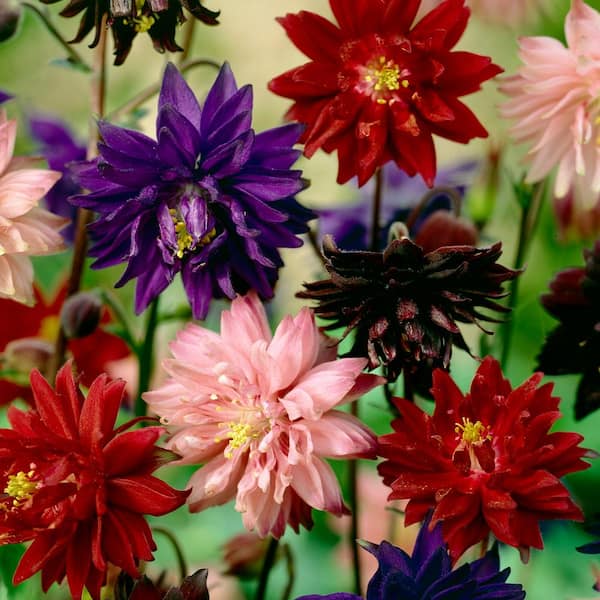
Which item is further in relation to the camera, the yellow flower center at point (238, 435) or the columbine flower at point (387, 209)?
the columbine flower at point (387, 209)

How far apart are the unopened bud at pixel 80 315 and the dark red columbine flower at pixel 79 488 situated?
71 millimetres

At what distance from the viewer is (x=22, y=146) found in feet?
1.98

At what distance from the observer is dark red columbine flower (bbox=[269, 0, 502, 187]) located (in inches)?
15.6

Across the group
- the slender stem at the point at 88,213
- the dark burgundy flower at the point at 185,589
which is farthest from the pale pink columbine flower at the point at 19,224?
the dark burgundy flower at the point at 185,589

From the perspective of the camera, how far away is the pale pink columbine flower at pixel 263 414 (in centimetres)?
37

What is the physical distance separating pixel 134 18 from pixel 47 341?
0.27 metres

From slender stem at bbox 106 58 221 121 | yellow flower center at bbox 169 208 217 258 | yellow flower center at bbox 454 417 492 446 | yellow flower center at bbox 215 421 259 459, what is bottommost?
yellow flower center at bbox 215 421 259 459

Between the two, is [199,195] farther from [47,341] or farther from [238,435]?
[47,341]

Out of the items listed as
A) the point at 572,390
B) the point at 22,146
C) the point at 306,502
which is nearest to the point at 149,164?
the point at 306,502

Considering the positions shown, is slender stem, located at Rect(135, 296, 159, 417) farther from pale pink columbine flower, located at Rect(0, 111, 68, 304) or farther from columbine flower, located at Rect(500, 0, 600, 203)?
columbine flower, located at Rect(500, 0, 600, 203)

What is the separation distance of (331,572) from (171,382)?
27cm

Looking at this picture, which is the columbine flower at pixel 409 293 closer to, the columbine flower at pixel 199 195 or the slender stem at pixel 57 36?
the columbine flower at pixel 199 195

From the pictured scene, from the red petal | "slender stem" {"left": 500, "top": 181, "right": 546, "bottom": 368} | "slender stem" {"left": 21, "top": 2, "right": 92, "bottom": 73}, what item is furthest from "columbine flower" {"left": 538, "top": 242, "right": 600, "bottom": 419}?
"slender stem" {"left": 21, "top": 2, "right": 92, "bottom": 73}

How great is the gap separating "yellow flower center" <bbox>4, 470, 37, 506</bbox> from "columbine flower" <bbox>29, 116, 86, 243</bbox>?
209 mm
